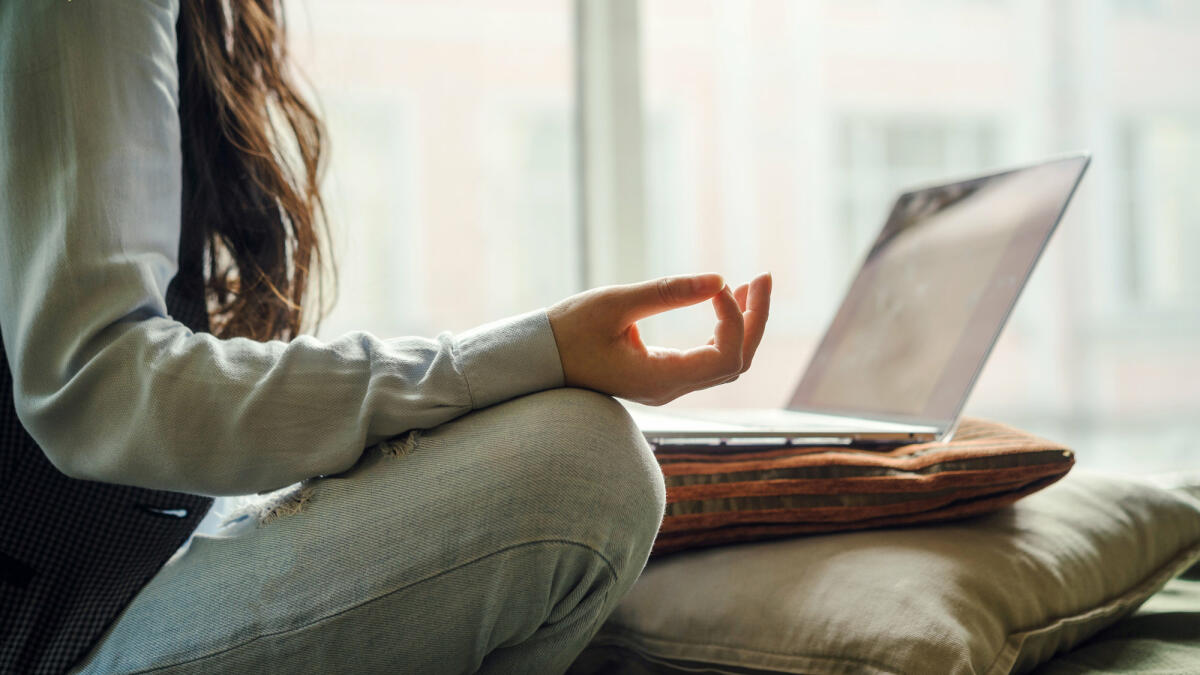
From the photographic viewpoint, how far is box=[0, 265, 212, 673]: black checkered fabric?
0.55 metres

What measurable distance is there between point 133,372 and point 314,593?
164 millimetres

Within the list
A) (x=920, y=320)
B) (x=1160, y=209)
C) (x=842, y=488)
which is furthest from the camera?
(x=1160, y=209)

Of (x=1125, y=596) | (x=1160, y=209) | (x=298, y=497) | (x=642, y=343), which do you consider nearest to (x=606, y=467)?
(x=642, y=343)

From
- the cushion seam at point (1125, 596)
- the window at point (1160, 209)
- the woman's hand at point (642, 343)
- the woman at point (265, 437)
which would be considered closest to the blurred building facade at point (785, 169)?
the window at point (1160, 209)

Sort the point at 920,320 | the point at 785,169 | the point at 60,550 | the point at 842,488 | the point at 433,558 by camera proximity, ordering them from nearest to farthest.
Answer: the point at 433,558 → the point at 60,550 → the point at 842,488 → the point at 920,320 → the point at 785,169

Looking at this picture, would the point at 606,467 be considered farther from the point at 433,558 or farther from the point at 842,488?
the point at 842,488

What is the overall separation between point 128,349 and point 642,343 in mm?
296

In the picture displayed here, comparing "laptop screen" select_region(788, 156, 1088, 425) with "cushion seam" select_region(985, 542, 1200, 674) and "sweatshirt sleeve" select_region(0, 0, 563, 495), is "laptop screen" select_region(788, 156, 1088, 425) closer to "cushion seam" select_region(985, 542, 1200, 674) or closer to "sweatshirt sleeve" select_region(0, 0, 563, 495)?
"cushion seam" select_region(985, 542, 1200, 674)

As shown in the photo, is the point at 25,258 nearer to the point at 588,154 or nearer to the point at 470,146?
the point at 588,154

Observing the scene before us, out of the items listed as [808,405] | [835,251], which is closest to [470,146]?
[835,251]

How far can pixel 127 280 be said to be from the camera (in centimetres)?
52

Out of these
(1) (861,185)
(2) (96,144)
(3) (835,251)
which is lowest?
(3) (835,251)

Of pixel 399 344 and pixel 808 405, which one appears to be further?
pixel 808 405

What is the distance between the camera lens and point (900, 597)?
601 mm
